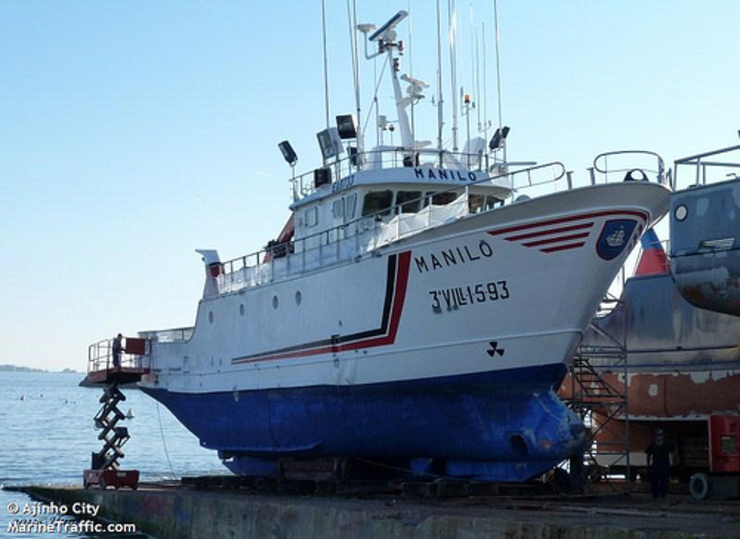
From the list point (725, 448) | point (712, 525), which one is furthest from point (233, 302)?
point (712, 525)

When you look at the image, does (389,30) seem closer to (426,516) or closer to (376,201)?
(376,201)

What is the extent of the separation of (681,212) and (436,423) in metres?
6.04

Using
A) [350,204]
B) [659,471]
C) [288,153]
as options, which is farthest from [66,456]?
[659,471]

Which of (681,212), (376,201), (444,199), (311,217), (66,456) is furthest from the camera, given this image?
(66,456)

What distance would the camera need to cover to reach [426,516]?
1705 centimetres

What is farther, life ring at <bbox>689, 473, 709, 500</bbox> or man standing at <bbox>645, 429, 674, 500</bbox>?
man standing at <bbox>645, 429, 674, 500</bbox>

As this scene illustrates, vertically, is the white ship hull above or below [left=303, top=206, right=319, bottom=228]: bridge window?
below

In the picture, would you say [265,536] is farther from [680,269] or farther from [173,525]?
[680,269]

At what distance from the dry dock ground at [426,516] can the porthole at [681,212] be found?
15.9ft

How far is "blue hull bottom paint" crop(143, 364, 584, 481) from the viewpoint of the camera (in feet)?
67.0

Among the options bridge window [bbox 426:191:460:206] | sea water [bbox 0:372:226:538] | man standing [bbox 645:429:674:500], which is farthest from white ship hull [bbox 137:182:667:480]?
sea water [bbox 0:372:226:538]

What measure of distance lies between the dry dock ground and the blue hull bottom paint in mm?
1186

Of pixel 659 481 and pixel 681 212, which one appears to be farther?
pixel 681 212

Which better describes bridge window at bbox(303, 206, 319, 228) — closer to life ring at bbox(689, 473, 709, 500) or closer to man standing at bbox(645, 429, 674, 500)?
man standing at bbox(645, 429, 674, 500)
